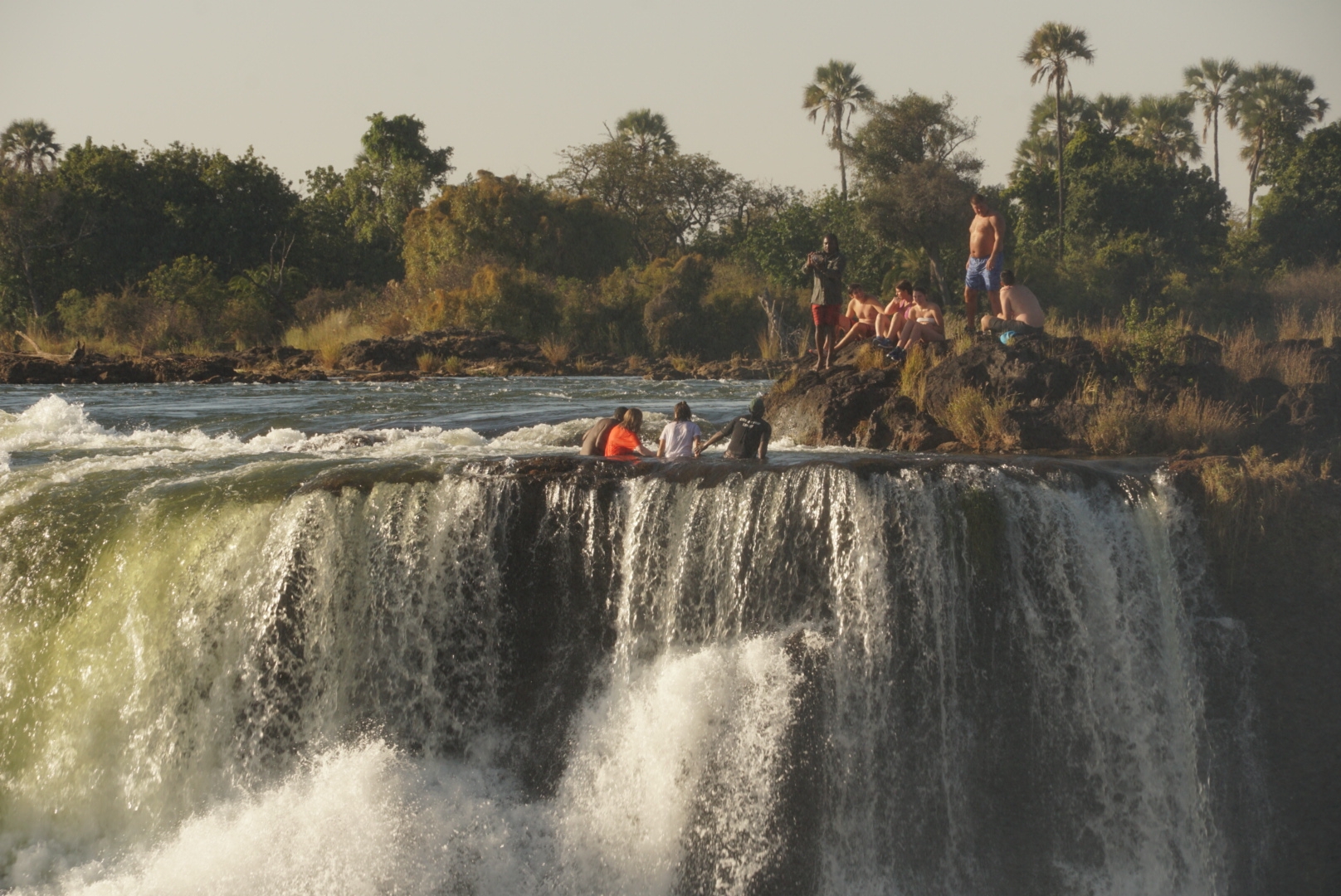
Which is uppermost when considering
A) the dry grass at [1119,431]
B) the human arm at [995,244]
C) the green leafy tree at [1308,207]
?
the green leafy tree at [1308,207]

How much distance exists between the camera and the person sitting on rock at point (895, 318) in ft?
49.3

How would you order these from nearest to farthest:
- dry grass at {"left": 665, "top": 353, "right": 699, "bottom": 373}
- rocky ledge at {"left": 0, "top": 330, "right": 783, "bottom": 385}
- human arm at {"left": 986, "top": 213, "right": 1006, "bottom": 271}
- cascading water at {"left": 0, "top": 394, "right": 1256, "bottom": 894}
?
cascading water at {"left": 0, "top": 394, "right": 1256, "bottom": 894}
human arm at {"left": 986, "top": 213, "right": 1006, "bottom": 271}
rocky ledge at {"left": 0, "top": 330, "right": 783, "bottom": 385}
dry grass at {"left": 665, "top": 353, "right": 699, "bottom": 373}

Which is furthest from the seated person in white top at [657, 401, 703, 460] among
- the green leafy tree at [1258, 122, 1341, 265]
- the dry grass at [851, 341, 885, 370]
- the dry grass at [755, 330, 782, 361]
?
the green leafy tree at [1258, 122, 1341, 265]

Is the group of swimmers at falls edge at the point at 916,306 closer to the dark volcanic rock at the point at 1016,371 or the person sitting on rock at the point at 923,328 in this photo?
the person sitting on rock at the point at 923,328

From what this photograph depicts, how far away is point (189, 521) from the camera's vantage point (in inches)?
414

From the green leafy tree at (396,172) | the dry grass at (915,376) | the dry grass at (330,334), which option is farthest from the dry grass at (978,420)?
the green leafy tree at (396,172)

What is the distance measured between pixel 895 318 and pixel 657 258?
104 feet

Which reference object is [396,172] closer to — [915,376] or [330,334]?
[330,334]

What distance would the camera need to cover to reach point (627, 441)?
11.6m

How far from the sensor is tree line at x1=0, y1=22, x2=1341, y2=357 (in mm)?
37062

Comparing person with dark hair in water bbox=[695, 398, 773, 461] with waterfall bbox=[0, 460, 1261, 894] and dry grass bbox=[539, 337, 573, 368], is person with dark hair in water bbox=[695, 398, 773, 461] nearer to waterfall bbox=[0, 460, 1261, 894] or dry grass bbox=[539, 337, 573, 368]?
waterfall bbox=[0, 460, 1261, 894]

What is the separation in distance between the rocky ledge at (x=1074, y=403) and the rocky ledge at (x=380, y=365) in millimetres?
14637

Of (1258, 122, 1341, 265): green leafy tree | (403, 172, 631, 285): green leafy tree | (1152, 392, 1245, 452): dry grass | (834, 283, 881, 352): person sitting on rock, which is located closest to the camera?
(1152, 392, 1245, 452): dry grass

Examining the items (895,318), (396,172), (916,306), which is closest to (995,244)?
(916,306)
